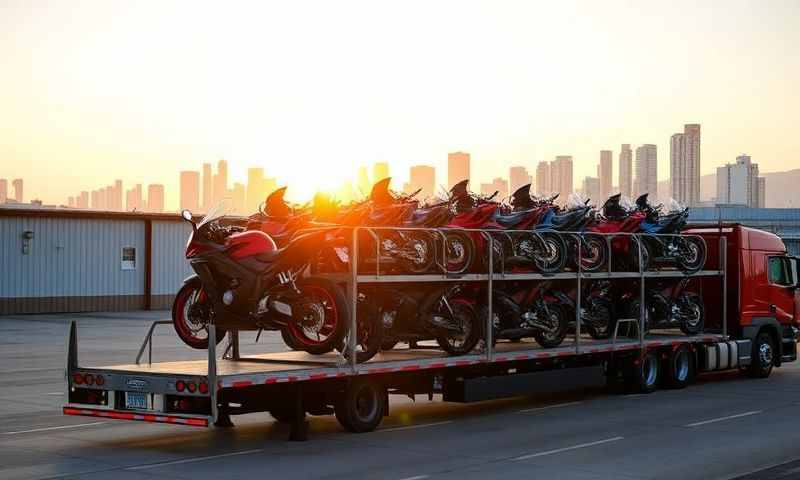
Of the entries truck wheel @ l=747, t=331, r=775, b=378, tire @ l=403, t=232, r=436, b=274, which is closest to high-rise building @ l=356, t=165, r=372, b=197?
tire @ l=403, t=232, r=436, b=274

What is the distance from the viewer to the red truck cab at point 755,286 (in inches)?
895

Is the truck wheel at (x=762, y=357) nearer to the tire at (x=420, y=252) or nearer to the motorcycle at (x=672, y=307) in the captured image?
the motorcycle at (x=672, y=307)

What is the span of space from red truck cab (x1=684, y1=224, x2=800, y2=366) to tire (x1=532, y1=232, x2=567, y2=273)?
5.22 metres

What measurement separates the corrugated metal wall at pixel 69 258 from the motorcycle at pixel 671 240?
95.6ft

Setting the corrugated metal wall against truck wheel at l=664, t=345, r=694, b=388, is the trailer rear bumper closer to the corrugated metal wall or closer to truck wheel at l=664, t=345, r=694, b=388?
truck wheel at l=664, t=345, r=694, b=388

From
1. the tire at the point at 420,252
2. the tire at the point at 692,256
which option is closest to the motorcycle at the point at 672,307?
the tire at the point at 692,256

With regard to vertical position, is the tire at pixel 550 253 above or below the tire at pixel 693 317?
above

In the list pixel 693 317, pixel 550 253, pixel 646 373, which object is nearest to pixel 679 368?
pixel 646 373

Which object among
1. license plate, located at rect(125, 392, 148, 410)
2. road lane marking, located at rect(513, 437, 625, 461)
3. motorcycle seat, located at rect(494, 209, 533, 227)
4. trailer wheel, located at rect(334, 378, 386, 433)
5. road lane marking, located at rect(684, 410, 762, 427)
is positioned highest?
motorcycle seat, located at rect(494, 209, 533, 227)

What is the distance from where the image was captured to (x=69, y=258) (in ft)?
151

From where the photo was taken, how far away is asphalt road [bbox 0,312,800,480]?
40.5 feet

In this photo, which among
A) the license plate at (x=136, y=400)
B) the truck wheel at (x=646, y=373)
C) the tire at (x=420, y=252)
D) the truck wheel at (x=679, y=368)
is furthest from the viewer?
the truck wheel at (x=679, y=368)

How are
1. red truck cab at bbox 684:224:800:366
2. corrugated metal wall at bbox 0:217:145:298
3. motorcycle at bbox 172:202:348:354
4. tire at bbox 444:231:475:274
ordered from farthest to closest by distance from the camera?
corrugated metal wall at bbox 0:217:145:298, red truck cab at bbox 684:224:800:366, tire at bbox 444:231:475:274, motorcycle at bbox 172:202:348:354

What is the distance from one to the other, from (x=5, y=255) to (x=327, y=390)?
1289 inches
